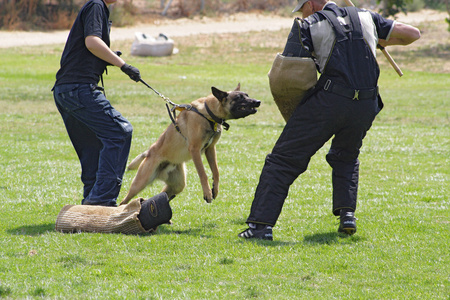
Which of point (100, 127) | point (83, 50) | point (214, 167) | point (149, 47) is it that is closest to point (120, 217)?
point (100, 127)

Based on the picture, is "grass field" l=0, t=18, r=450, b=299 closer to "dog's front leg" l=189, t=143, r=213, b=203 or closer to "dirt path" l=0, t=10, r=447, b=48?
"dog's front leg" l=189, t=143, r=213, b=203

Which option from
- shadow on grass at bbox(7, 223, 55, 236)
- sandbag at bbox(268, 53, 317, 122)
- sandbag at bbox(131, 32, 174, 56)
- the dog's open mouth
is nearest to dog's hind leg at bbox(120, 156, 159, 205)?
shadow on grass at bbox(7, 223, 55, 236)

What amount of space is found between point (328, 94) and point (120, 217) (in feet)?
7.28

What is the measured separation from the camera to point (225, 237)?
5605 millimetres

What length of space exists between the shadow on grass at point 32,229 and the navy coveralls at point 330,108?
199 centimetres

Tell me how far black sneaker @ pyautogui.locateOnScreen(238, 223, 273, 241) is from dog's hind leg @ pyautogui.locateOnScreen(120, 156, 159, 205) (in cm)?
154

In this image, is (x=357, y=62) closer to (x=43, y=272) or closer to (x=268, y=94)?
(x=43, y=272)

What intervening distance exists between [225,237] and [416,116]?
1158cm

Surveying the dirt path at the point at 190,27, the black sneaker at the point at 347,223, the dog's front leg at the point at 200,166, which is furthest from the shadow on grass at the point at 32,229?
the dirt path at the point at 190,27

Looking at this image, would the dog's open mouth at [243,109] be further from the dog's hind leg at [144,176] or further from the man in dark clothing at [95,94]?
the man in dark clothing at [95,94]

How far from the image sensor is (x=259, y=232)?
5.45 metres

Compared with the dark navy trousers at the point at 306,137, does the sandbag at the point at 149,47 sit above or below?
below

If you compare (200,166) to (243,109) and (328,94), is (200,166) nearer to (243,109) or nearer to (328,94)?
(243,109)

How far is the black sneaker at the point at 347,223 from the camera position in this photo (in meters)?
5.60
